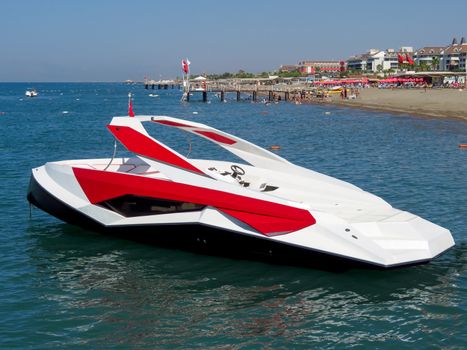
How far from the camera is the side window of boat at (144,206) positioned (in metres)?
12.1

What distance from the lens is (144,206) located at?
1263 cm

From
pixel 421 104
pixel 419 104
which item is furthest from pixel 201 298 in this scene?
pixel 419 104

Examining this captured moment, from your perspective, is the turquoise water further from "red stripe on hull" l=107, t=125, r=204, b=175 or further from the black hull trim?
"red stripe on hull" l=107, t=125, r=204, b=175

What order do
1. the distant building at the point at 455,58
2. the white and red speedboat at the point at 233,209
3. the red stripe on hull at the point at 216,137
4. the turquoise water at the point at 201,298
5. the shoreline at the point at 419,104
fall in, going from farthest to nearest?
the distant building at the point at 455,58
the shoreline at the point at 419,104
the red stripe on hull at the point at 216,137
the white and red speedboat at the point at 233,209
the turquoise water at the point at 201,298

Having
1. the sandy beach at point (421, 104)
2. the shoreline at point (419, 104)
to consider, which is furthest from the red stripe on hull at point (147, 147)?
the sandy beach at point (421, 104)

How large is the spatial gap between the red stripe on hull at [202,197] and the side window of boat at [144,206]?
0.12 meters

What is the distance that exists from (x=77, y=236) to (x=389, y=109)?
5718cm

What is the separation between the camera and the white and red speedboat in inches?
425

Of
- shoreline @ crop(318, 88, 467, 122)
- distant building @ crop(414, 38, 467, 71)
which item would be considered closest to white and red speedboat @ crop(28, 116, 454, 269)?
shoreline @ crop(318, 88, 467, 122)

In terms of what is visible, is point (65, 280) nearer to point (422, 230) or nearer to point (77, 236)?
point (77, 236)

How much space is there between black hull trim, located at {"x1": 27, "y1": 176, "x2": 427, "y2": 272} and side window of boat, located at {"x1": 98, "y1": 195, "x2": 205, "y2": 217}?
0.33 m

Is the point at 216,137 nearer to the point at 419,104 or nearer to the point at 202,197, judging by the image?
the point at 202,197

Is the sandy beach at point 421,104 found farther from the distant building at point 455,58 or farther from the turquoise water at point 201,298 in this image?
the distant building at point 455,58

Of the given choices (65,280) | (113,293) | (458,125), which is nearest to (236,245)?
(113,293)
